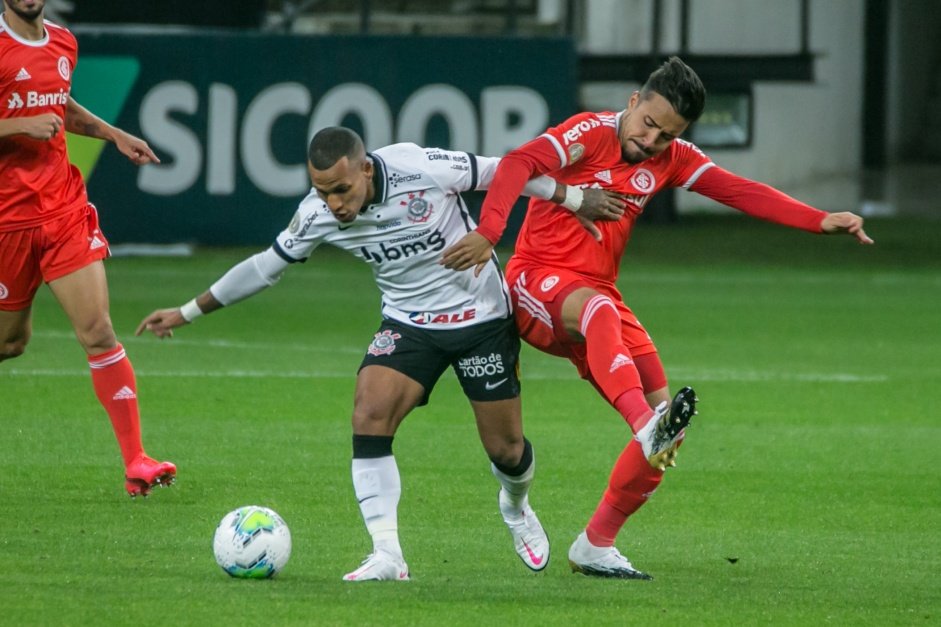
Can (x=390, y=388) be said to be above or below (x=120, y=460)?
above

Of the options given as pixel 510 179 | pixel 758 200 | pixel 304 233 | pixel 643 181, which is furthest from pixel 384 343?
pixel 758 200

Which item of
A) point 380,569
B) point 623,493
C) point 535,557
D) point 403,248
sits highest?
point 403,248

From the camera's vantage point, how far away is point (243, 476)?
793cm

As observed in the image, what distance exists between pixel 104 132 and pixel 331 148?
2320 millimetres

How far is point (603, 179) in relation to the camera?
661 centimetres

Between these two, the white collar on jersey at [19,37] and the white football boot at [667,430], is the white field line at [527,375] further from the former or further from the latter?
the white football boot at [667,430]

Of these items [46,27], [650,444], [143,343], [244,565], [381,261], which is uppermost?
[46,27]

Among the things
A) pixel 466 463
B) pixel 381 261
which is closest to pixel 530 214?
pixel 381 261

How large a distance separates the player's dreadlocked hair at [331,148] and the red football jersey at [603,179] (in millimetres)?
1026

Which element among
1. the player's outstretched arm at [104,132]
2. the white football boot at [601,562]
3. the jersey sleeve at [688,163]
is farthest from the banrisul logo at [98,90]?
the white football boot at [601,562]

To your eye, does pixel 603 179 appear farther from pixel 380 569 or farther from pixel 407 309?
pixel 380 569

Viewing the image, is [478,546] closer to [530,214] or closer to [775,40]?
[530,214]

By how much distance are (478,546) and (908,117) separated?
23.6 metres

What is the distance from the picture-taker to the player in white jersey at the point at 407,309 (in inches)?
235
